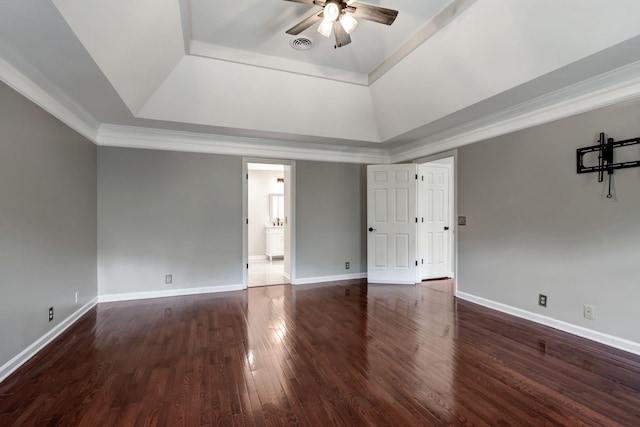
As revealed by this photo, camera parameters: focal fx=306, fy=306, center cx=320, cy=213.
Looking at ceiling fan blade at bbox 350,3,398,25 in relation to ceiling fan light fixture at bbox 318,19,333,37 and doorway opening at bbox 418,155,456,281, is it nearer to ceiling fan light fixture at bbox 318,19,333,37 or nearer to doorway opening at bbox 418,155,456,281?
ceiling fan light fixture at bbox 318,19,333,37

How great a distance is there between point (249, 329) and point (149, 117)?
2.89 metres

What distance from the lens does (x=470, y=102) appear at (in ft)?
11.3

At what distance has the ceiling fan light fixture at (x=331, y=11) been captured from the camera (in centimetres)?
240

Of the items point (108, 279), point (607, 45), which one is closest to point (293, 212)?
point (108, 279)

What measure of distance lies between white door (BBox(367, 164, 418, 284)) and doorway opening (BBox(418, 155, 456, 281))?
0.98 feet

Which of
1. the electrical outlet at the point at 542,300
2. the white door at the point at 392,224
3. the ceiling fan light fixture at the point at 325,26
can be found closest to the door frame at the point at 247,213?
the white door at the point at 392,224

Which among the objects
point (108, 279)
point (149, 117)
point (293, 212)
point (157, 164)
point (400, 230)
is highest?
point (149, 117)

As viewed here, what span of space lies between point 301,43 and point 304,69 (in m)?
0.49

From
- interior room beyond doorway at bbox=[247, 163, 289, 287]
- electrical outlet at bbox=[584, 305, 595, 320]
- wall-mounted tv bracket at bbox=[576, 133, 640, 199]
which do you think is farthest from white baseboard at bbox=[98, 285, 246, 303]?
wall-mounted tv bracket at bbox=[576, 133, 640, 199]

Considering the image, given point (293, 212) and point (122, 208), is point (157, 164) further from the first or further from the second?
point (293, 212)

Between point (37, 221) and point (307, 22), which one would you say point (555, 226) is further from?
point (37, 221)

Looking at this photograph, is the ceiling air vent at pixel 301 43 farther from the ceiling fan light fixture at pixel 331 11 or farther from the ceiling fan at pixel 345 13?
the ceiling fan light fixture at pixel 331 11

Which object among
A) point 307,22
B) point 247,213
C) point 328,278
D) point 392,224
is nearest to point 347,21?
point 307,22

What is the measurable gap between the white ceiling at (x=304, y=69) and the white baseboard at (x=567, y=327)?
217cm
